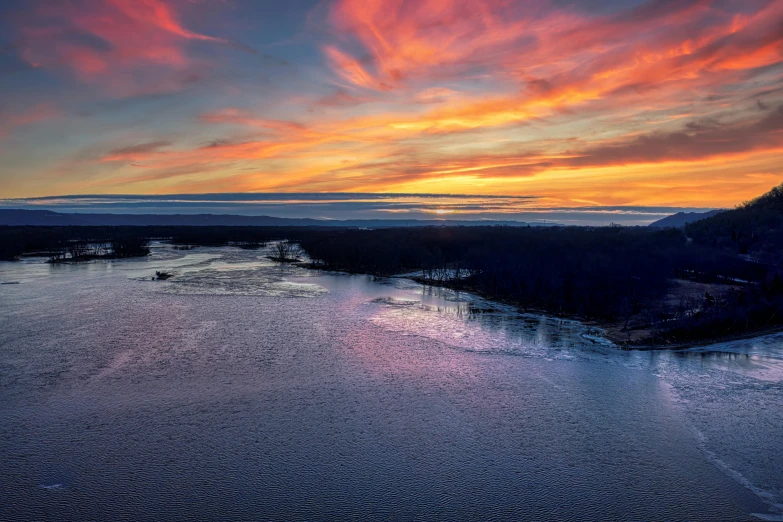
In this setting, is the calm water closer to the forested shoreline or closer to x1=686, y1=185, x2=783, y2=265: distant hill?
the forested shoreline

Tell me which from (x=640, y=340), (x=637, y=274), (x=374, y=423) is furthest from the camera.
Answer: (x=637, y=274)

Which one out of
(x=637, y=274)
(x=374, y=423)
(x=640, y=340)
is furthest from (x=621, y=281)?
(x=374, y=423)

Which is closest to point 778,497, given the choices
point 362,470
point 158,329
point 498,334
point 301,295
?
point 362,470

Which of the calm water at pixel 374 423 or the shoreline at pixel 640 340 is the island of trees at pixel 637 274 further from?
the calm water at pixel 374 423

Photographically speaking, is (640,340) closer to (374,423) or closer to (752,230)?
(374,423)

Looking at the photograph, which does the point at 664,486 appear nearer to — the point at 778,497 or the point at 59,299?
the point at 778,497

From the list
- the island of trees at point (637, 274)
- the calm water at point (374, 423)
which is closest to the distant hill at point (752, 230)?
the island of trees at point (637, 274)
